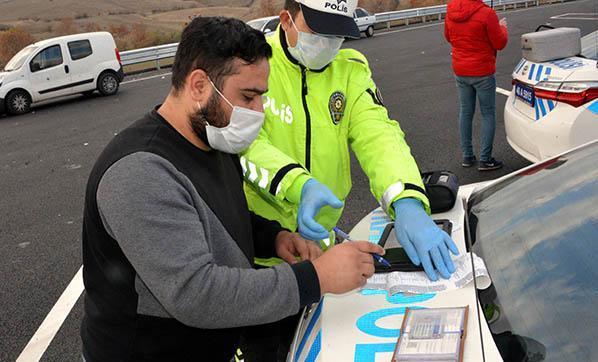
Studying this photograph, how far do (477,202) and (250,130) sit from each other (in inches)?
41.9

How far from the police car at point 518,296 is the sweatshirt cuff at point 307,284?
18 cm

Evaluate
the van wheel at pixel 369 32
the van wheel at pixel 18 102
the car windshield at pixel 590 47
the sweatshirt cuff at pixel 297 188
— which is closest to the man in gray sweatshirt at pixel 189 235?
the sweatshirt cuff at pixel 297 188

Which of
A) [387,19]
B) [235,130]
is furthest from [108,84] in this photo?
[387,19]

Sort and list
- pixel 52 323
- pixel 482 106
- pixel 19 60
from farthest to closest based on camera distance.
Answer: pixel 19 60, pixel 482 106, pixel 52 323

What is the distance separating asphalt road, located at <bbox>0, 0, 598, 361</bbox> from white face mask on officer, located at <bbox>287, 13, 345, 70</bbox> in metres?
2.40

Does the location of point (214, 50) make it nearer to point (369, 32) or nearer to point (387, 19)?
point (369, 32)

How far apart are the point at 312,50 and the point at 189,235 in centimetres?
102

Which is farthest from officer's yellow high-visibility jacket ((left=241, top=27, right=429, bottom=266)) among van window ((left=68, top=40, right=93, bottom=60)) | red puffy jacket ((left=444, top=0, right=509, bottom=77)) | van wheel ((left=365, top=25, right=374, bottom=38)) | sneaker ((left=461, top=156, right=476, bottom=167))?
van wheel ((left=365, top=25, right=374, bottom=38))

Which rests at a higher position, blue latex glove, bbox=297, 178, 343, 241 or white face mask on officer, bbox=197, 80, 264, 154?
white face mask on officer, bbox=197, 80, 264, 154

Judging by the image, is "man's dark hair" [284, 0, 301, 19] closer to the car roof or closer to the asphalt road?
the asphalt road

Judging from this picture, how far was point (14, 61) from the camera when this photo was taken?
13891 millimetres

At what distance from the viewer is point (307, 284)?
1597 mm

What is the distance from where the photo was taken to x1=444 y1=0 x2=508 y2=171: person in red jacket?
5.61 metres

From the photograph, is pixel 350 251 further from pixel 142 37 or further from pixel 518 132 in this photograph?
pixel 142 37
